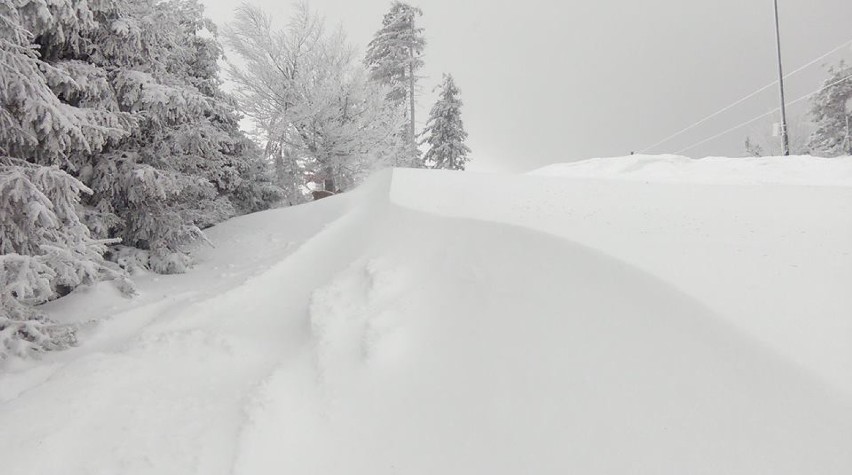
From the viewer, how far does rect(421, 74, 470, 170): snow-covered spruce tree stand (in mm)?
24953

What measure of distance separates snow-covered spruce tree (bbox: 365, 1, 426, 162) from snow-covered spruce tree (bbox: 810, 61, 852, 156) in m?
25.6

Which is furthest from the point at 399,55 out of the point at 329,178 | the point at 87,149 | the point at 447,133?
the point at 87,149

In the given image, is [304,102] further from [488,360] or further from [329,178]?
[488,360]

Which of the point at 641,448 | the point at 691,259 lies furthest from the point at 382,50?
the point at 641,448

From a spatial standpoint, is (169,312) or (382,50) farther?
(382,50)

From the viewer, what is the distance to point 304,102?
1605 centimetres

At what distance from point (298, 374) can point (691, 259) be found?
4146 mm

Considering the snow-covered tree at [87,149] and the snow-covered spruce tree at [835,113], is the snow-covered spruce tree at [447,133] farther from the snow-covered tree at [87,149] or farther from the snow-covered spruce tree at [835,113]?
the snow-covered spruce tree at [835,113]

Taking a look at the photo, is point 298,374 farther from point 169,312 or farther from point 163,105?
point 163,105

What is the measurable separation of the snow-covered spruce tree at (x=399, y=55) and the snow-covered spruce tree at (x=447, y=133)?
6.73ft

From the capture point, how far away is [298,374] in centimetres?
408

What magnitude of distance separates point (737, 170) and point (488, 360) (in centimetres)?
925

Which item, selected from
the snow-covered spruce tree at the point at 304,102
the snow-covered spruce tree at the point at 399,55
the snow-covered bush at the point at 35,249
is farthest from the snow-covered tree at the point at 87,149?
the snow-covered spruce tree at the point at 399,55

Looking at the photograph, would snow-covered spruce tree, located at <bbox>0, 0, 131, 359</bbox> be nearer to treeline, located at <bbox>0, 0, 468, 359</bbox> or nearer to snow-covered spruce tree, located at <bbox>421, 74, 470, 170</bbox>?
treeline, located at <bbox>0, 0, 468, 359</bbox>
